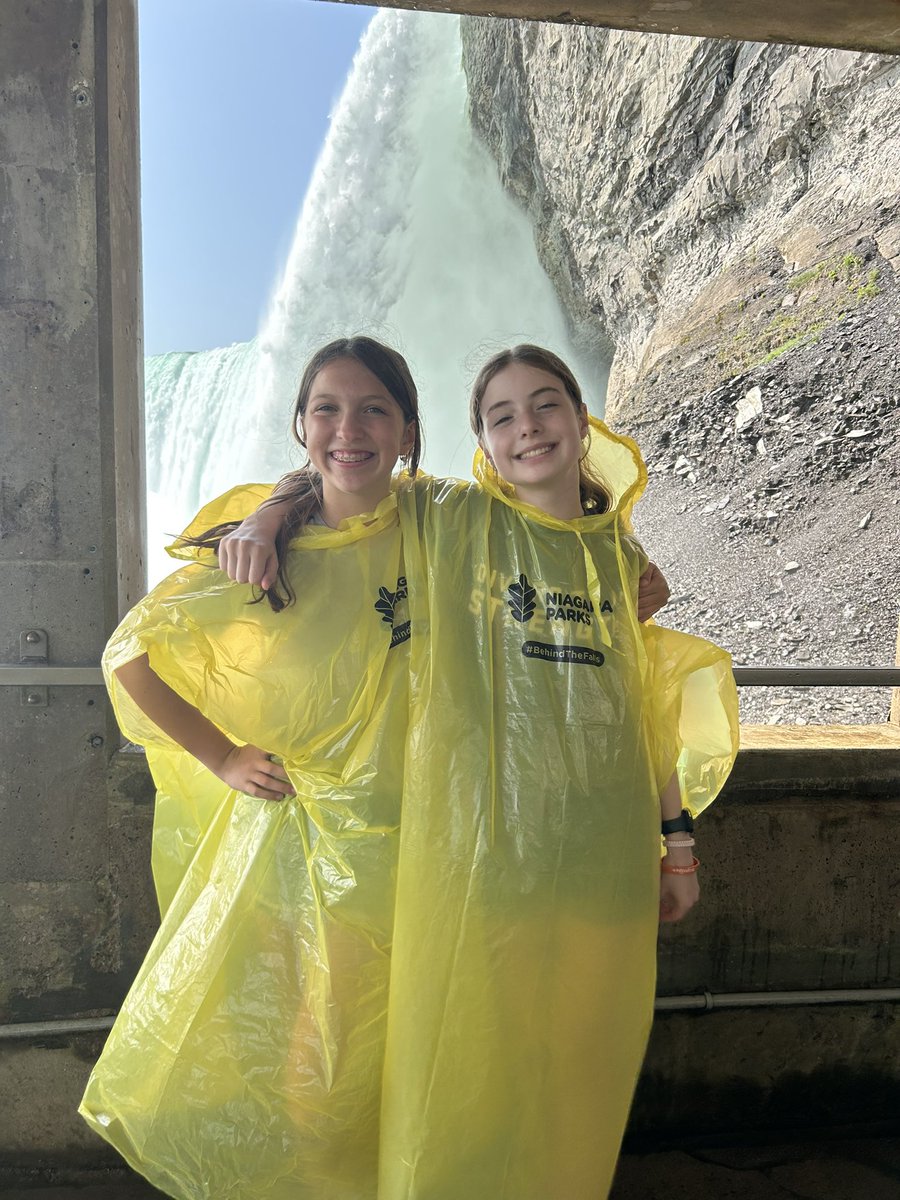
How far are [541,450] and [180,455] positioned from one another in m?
13.4

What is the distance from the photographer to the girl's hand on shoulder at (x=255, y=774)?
116 centimetres

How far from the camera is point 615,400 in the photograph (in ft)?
41.5

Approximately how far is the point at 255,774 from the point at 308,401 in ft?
1.85

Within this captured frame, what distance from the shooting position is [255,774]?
1166mm

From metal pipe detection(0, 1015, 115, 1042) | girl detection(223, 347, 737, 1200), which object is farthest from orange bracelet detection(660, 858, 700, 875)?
metal pipe detection(0, 1015, 115, 1042)

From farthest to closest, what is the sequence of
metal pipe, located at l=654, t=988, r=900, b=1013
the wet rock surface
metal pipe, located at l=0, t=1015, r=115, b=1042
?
the wet rock surface → metal pipe, located at l=654, t=988, r=900, b=1013 → metal pipe, located at l=0, t=1015, r=115, b=1042

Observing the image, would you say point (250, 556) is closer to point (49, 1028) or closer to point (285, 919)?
point (285, 919)

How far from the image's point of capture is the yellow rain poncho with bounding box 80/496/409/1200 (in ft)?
3.52

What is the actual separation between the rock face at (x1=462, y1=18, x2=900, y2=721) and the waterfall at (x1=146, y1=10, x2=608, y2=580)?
→ 330 cm

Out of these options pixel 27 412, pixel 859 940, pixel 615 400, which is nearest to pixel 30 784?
pixel 27 412

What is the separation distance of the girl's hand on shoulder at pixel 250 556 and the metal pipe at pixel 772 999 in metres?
1.41

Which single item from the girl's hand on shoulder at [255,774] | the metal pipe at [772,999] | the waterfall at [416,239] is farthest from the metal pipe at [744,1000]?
the waterfall at [416,239]

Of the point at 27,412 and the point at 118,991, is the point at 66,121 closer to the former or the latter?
the point at 27,412

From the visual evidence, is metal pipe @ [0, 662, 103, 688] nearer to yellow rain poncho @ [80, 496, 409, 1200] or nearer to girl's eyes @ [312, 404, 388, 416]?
yellow rain poncho @ [80, 496, 409, 1200]
